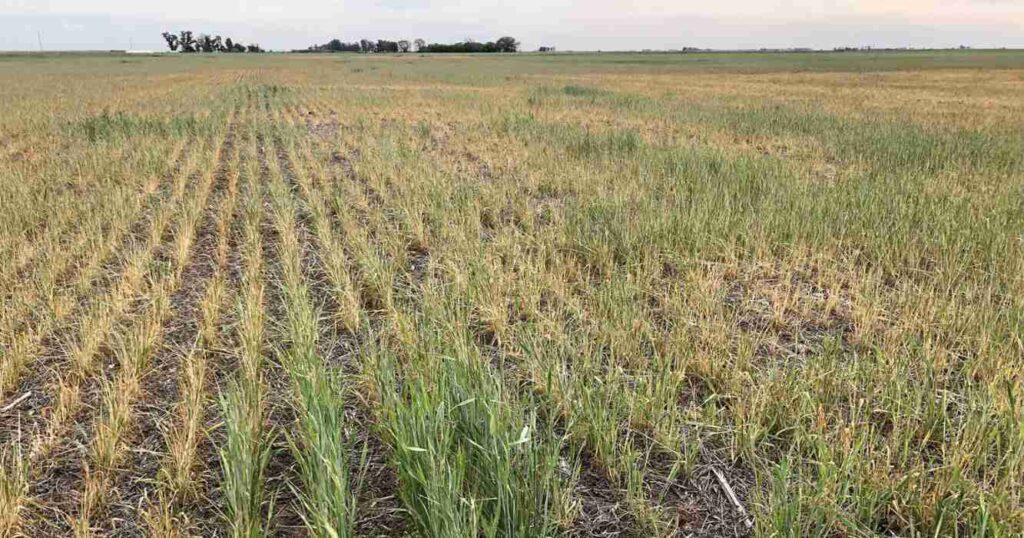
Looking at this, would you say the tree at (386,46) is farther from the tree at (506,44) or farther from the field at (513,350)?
the field at (513,350)

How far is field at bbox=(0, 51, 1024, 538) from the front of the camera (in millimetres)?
2135

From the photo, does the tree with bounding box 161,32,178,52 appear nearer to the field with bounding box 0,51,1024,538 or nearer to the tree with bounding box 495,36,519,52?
the tree with bounding box 495,36,519,52

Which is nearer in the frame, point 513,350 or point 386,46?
point 513,350

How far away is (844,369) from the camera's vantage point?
2.96m

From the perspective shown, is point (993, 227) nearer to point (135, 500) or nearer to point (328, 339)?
point (328, 339)

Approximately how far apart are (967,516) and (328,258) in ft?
14.1

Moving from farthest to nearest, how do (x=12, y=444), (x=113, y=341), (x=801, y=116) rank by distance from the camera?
(x=801, y=116) → (x=113, y=341) → (x=12, y=444)

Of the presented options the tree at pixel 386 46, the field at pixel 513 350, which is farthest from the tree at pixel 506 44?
the field at pixel 513 350

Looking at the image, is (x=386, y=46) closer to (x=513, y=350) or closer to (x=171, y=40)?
(x=171, y=40)

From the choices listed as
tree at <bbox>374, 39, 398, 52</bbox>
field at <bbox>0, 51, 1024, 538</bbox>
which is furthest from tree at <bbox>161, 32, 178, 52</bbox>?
field at <bbox>0, 51, 1024, 538</bbox>

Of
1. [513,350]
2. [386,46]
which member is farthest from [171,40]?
[513,350]

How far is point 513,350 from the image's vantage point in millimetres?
3426

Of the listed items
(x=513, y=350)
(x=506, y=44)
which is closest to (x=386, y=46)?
(x=506, y=44)

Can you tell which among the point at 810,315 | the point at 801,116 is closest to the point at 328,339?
the point at 810,315
